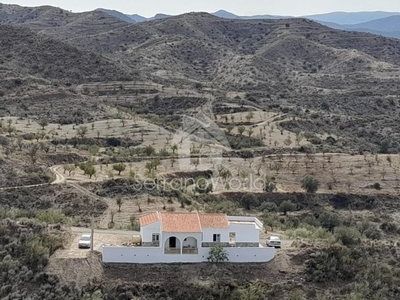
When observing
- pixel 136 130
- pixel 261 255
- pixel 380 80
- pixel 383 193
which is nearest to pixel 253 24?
pixel 380 80

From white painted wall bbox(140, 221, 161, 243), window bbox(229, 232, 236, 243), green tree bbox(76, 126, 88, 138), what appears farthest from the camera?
green tree bbox(76, 126, 88, 138)

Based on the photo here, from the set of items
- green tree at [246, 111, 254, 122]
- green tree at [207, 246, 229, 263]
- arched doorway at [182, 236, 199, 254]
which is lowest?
green tree at [207, 246, 229, 263]

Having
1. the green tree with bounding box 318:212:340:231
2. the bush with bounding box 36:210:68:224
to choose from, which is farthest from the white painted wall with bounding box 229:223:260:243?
the green tree with bounding box 318:212:340:231

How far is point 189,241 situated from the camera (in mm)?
24672

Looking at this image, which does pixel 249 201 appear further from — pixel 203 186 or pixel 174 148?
pixel 174 148

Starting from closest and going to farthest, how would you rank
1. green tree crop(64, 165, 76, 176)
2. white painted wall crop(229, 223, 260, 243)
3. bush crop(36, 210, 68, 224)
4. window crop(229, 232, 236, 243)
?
white painted wall crop(229, 223, 260, 243), window crop(229, 232, 236, 243), bush crop(36, 210, 68, 224), green tree crop(64, 165, 76, 176)

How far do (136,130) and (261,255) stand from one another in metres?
37.7

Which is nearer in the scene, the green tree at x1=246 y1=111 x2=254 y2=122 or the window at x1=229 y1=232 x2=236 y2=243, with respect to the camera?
the window at x1=229 y1=232 x2=236 y2=243

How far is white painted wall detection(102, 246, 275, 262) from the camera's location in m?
23.8

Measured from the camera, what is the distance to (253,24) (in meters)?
153

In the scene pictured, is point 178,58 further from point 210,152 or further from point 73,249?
point 73,249

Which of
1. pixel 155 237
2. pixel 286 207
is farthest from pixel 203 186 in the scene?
pixel 155 237

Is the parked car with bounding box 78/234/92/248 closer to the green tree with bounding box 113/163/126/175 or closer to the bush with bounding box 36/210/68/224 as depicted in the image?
the bush with bounding box 36/210/68/224

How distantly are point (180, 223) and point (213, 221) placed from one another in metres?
1.50
